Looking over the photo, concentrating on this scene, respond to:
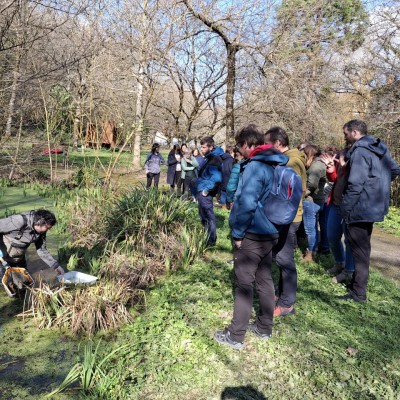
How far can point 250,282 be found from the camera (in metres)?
2.68

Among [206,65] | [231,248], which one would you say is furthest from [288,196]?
[206,65]

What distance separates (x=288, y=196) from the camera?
282 cm

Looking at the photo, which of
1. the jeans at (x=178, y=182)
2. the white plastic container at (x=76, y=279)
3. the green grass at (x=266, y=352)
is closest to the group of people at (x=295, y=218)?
the green grass at (x=266, y=352)

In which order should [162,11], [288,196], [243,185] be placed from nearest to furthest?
1. [243,185]
2. [288,196]
3. [162,11]

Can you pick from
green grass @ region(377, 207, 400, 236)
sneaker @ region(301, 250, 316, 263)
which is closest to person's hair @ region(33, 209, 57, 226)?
sneaker @ region(301, 250, 316, 263)

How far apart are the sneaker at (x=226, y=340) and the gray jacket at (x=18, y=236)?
1.75 m

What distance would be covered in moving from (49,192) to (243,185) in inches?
271

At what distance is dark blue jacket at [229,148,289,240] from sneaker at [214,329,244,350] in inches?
32.1

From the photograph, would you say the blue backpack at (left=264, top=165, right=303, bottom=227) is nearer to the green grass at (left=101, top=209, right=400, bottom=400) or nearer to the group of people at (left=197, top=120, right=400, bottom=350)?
the group of people at (left=197, top=120, right=400, bottom=350)

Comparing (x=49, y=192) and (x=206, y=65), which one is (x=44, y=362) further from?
(x=206, y=65)

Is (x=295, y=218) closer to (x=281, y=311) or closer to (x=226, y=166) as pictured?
(x=281, y=311)

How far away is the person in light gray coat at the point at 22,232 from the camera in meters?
3.35

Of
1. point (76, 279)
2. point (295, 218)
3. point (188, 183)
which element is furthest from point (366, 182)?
point (188, 183)

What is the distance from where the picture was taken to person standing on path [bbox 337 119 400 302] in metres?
3.37
